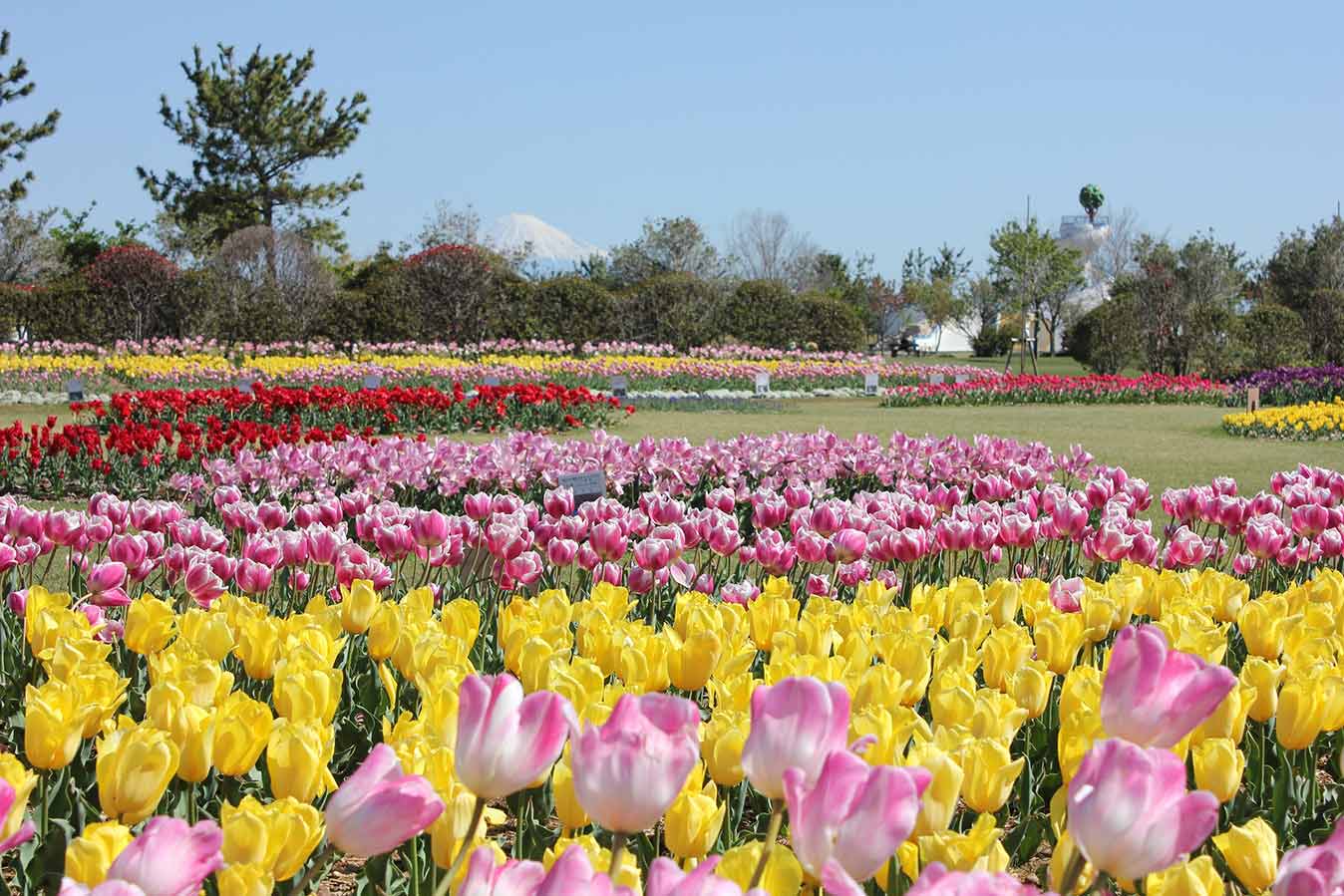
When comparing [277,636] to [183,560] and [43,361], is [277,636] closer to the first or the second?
[183,560]

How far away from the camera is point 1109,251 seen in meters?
70.4

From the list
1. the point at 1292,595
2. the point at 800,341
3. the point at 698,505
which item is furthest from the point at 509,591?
the point at 800,341

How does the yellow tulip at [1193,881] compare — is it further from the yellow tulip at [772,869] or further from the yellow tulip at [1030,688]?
the yellow tulip at [1030,688]

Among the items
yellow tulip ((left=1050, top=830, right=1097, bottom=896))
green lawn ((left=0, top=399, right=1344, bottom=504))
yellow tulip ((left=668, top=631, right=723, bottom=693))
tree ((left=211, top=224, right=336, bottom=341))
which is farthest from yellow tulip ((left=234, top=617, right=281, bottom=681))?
tree ((left=211, top=224, right=336, bottom=341))

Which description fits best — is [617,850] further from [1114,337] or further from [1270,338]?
[1114,337]

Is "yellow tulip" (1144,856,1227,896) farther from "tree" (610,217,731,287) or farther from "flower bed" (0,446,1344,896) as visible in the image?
"tree" (610,217,731,287)

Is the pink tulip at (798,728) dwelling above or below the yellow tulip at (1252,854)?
above

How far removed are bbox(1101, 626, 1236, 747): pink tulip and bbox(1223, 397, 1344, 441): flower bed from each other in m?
15.3

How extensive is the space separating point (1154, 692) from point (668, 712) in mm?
518

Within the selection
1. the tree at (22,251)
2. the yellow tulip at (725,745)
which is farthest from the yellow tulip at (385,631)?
the tree at (22,251)

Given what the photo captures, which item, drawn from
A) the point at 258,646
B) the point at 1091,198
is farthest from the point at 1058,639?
the point at 1091,198

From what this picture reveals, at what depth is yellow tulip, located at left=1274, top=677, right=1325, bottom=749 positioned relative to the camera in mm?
2061

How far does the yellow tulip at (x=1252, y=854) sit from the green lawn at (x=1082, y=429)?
8.95 m

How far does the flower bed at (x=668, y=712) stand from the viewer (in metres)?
1.15
